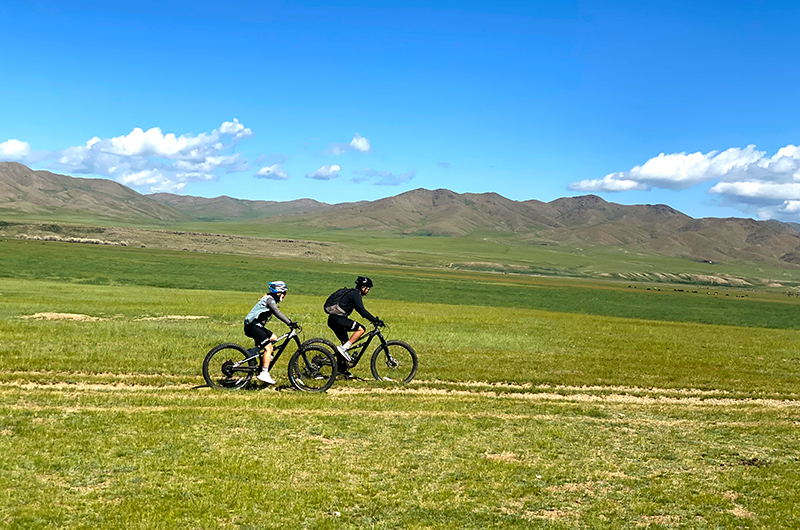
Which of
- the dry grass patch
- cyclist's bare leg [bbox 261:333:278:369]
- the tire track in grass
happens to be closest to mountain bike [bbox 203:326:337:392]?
cyclist's bare leg [bbox 261:333:278:369]

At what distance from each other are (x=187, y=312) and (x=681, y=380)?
85.7 feet

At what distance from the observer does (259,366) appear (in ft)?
52.3

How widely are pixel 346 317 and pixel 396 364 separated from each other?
217cm

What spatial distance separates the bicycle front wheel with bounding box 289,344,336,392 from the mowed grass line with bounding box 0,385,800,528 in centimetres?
118

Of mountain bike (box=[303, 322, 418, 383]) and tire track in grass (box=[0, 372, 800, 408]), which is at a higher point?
mountain bike (box=[303, 322, 418, 383])

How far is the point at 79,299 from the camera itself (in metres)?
39.8

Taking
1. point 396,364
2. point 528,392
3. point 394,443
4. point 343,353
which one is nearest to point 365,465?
point 394,443

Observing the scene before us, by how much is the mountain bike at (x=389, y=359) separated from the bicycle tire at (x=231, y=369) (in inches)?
110

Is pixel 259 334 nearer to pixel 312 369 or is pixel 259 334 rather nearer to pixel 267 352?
pixel 267 352

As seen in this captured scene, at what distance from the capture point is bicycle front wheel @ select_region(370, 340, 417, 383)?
18203 millimetres

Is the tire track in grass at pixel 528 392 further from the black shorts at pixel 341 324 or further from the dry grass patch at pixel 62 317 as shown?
the dry grass patch at pixel 62 317

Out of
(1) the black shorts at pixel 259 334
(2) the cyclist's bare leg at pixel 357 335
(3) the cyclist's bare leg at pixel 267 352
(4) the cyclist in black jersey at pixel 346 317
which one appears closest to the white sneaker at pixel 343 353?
(4) the cyclist in black jersey at pixel 346 317

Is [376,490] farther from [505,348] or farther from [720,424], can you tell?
[505,348]

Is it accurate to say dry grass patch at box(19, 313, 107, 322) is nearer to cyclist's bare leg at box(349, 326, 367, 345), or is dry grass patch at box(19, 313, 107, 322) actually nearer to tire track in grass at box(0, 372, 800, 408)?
tire track in grass at box(0, 372, 800, 408)
